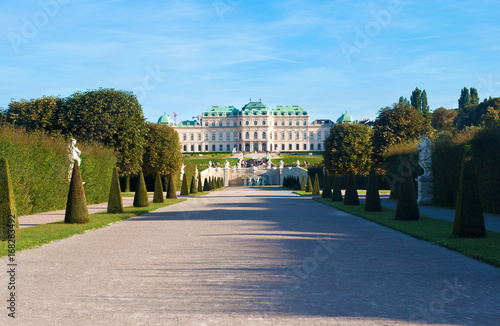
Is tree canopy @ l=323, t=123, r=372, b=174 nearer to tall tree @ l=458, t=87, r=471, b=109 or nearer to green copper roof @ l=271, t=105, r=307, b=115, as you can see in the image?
tall tree @ l=458, t=87, r=471, b=109

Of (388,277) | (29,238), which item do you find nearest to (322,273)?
(388,277)

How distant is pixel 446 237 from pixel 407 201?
3.40 metres

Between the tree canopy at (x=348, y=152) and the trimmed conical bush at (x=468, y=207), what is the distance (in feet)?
114

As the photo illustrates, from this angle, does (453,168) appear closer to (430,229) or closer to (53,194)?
(430,229)

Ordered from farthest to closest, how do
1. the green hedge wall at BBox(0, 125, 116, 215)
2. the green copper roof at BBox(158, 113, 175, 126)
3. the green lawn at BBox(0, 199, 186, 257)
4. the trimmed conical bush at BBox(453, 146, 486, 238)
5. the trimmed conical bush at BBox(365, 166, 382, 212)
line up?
the green copper roof at BBox(158, 113, 175, 126) → the trimmed conical bush at BBox(365, 166, 382, 212) → the green hedge wall at BBox(0, 125, 116, 215) → the trimmed conical bush at BBox(453, 146, 486, 238) → the green lawn at BBox(0, 199, 186, 257)

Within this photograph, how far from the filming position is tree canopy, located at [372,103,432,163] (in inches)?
1439

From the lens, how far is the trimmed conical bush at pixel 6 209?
9.07 meters

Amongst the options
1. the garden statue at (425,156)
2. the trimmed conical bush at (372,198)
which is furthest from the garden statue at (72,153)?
the garden statue at (425,156)

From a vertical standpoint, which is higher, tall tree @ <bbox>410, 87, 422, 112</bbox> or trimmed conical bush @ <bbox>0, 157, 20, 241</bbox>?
tall tree @ <bbox>410, 87, 422, 112</bbox>

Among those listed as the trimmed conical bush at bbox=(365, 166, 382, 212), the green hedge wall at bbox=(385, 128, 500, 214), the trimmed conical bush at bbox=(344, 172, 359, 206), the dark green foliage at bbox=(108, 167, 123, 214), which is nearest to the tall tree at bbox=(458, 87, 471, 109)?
the green hedge wall at bbox=(385, 128, 500, 214)

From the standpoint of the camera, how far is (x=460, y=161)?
17203 millimetres

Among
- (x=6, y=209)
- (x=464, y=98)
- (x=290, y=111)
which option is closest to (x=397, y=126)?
(x=6, y=209)

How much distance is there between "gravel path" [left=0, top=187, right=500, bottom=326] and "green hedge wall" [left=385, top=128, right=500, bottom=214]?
285 inches

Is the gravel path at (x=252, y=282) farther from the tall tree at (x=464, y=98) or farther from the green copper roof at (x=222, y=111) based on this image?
the green copper roof at (x=222, y=111)
